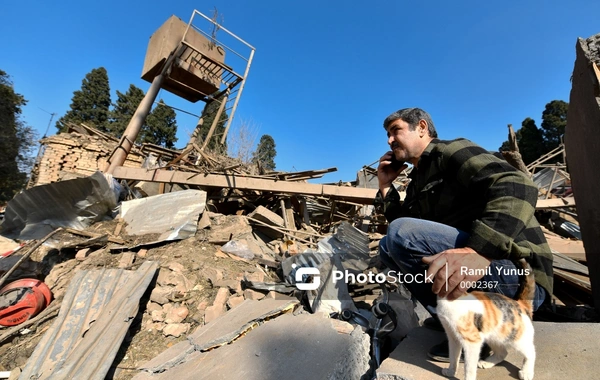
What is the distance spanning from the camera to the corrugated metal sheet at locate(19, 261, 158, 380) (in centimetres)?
219

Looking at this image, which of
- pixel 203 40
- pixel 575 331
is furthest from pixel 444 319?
pixel 203 40

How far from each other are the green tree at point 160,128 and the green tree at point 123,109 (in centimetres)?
178

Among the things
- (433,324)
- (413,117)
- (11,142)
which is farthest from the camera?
(11,142)

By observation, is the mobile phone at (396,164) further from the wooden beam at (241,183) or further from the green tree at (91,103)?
the green tree at (91,103)

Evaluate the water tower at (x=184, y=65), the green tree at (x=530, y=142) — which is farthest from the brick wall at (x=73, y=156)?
the green tree at (x=530, y=142)

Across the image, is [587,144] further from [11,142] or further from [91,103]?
[91,103]

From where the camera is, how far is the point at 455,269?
4.21 ft

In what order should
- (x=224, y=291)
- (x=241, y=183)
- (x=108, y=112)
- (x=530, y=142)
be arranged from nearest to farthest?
(x=224, y=291)
(x=241, y=183)
(x=530, y=142)
(x=108, y=112)

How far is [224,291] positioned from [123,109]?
29.4 m

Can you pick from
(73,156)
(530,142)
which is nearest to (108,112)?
(73,156)

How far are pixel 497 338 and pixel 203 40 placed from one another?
1037cm

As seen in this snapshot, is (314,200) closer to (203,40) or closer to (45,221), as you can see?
(45,221)

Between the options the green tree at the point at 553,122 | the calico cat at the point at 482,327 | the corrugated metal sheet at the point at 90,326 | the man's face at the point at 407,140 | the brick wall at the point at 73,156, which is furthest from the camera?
the green tree at the point at 553,122

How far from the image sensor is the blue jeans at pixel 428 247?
145 centimetres
